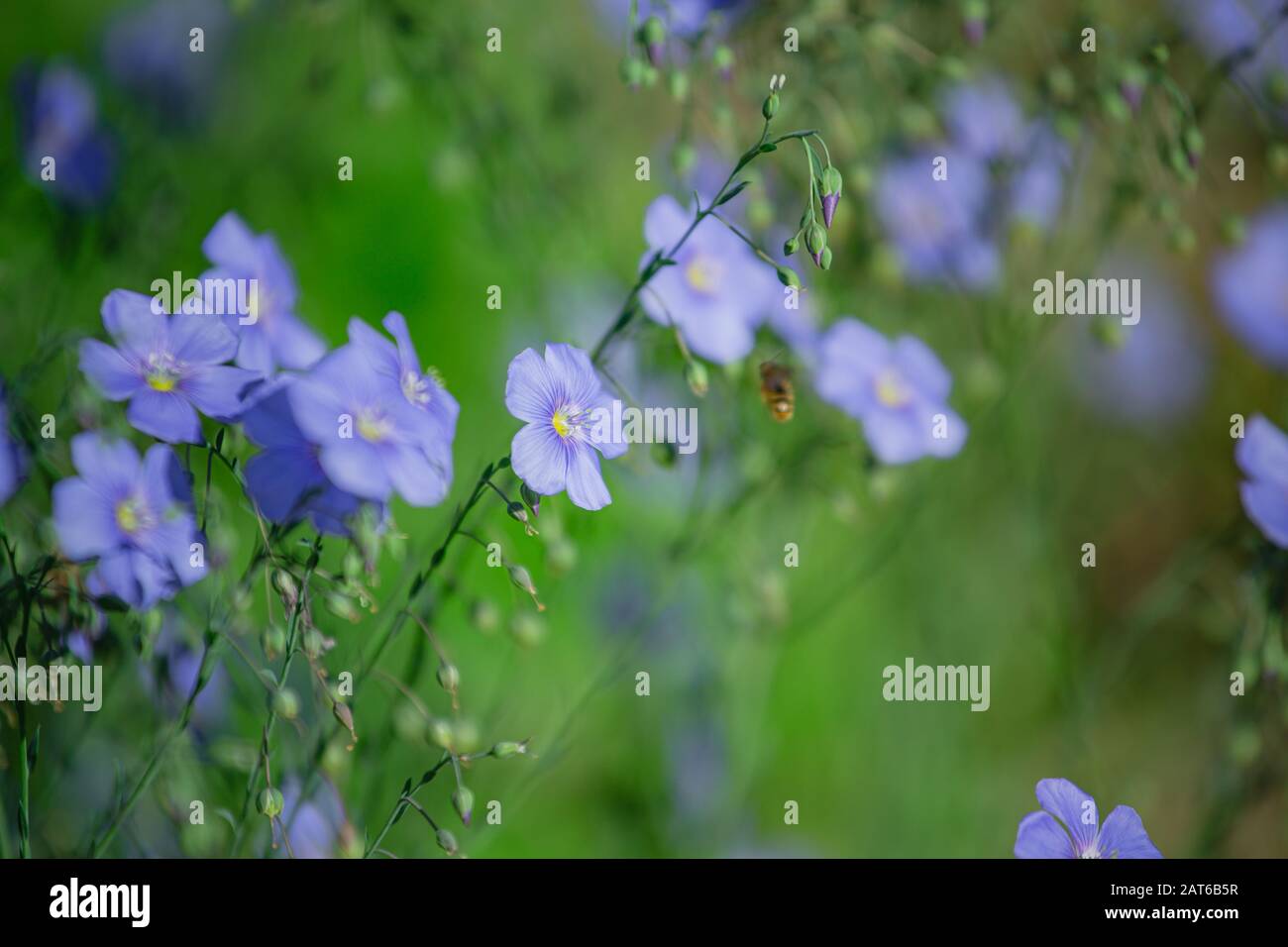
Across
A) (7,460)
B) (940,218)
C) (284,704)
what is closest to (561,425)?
(284,704)

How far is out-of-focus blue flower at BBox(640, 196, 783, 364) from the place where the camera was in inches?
60.6

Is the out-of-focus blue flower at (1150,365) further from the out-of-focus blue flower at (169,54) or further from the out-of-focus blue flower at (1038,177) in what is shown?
the out-of-focus blue flower at (169,54)

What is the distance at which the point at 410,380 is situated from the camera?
1.20 meters

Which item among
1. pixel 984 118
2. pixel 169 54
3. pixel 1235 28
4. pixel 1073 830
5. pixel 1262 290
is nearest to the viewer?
pixel 1073 830

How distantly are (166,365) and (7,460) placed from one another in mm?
254

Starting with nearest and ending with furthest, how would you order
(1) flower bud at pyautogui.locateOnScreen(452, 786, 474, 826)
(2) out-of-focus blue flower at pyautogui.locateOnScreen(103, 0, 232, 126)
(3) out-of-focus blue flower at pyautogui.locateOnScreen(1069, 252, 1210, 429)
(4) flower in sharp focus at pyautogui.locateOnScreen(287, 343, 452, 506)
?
(4) flower in sharp focus at pyautogui.locateOnScreen(287, 343, 452, 506), (1) flower bud at pyautogui.locateOnScreen(452, 786, 474, 826), (2) out-of-focus blue flower at pyautogui.locateOnScreen(103, 0, 232, 126), (3) out-of-focus blue flower at pyautogui.locateOnScreen(1069, 252, 1210, 429)

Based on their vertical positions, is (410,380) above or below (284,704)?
above

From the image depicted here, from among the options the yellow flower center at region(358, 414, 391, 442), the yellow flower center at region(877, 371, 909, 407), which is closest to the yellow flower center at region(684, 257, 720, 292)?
the yellow flower center at region(877, 371, 909, 407)

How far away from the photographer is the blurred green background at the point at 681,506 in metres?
1.72

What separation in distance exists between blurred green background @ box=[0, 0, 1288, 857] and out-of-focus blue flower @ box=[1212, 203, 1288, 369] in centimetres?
35

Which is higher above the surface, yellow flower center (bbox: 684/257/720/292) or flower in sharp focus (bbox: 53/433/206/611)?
yellow flower center (bbox: 684/257/720/292)

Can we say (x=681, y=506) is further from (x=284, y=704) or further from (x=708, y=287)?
(x=284, y=704)

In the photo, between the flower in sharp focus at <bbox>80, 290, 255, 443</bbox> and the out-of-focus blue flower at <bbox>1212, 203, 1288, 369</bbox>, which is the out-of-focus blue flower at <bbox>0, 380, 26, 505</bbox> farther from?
the out-of-focus blue flower at <bbox>1212, 203, 1288, 369</bbox>
